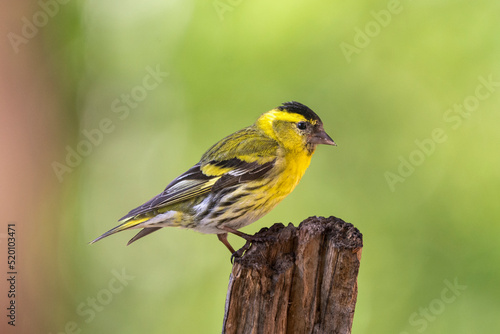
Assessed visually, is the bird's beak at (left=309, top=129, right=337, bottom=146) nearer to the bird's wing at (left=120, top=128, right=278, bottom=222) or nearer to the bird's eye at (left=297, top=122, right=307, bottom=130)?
the bird's eye at (left=297, top=122, right=307, bottom=130)

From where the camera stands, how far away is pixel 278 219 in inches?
265

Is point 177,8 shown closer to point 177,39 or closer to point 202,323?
point 177,39

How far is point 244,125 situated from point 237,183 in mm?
2224

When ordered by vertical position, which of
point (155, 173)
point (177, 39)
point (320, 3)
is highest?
point (320, 3)

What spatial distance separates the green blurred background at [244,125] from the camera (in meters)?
6.37

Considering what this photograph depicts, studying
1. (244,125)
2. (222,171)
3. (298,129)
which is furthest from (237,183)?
(244,125)

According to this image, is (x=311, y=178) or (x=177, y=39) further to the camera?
(x=177, y=39)

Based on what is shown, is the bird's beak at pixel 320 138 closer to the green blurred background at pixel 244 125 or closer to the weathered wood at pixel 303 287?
the weathered wood at pixel 303 287

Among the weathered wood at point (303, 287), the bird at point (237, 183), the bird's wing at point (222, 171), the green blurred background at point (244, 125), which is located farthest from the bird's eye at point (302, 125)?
the green blurred background at point (244, 125)

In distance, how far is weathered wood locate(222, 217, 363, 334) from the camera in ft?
11.5

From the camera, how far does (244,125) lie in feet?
22.5

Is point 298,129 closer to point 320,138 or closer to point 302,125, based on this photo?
point 302,125

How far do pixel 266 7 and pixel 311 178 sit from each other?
216cm

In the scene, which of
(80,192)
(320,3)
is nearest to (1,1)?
(80,192)
